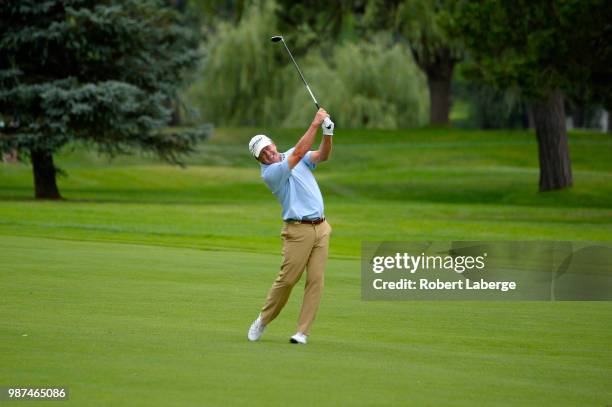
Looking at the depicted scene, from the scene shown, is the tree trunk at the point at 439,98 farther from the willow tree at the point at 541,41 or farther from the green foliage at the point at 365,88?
the willow tree at the point at 541,41

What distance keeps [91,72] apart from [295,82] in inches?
942

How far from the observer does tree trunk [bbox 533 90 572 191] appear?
38969mm

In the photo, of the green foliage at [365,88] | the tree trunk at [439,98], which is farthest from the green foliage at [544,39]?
the green foliage at [365,88]

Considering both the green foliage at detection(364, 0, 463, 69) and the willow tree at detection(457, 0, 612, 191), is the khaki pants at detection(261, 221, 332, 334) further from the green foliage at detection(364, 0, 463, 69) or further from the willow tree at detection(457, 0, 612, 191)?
the green foliage at detection(364, 0, 463, 69)

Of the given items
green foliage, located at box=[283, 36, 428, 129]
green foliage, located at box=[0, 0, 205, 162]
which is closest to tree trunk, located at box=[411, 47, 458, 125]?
green foliage, located at box=[283, 36, 428, 129]

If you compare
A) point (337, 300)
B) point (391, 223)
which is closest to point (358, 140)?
point (391, 223)

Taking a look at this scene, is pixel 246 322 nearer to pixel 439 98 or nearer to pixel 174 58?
pixel 174 58

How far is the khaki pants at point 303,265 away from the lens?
428 inches

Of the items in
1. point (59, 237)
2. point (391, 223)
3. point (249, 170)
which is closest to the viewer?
point (59, 237)

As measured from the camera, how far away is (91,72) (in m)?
37.1

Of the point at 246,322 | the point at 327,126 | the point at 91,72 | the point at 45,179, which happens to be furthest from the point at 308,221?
the point at 45,179

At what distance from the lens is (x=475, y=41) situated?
106 ft

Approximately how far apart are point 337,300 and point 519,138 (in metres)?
42.1

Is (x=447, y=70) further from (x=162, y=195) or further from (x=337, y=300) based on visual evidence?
(x=337, y=300)
